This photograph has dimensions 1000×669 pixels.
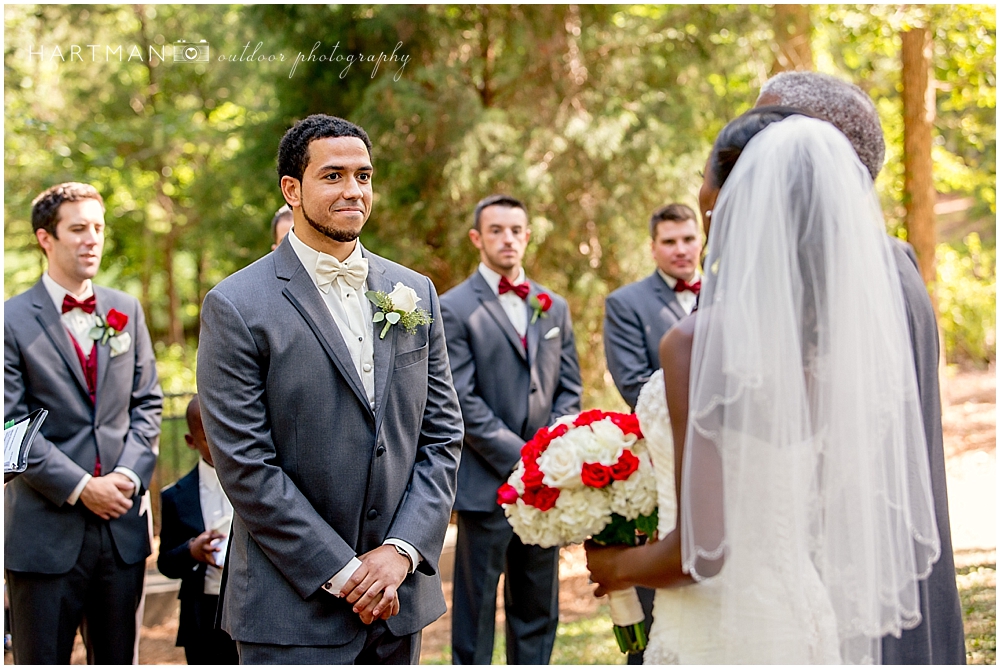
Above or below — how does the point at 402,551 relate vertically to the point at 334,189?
below

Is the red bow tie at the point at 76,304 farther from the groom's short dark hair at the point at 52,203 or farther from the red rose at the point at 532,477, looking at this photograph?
the red rose at the point at 532,477

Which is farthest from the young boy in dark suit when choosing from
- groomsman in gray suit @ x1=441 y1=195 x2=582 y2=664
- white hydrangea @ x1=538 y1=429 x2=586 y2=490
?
white hydrangea @ x1=538 y1=429 x2=586 y2=490

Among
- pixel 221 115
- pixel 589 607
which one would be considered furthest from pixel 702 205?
pixel 221 115

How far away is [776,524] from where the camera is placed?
87.4 inches

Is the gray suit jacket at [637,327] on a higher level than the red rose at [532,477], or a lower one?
higher

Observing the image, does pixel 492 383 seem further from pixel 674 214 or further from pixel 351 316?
pixel 351 316

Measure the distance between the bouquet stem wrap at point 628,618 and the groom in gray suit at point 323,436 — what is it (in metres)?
0.69

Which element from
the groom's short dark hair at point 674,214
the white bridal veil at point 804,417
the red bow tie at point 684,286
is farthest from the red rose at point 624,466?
the groom's short dark hair at point 674,214

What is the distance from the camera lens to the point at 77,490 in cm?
414

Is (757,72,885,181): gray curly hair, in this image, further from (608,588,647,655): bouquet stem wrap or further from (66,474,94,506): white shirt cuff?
(66,474,94,506): white shirt cuff

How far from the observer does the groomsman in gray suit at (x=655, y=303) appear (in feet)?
17.7

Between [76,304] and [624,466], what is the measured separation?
315 centimetres

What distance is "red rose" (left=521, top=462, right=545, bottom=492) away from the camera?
8.77 feet

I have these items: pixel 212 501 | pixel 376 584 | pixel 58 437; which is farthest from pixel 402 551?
pixel 58 437
